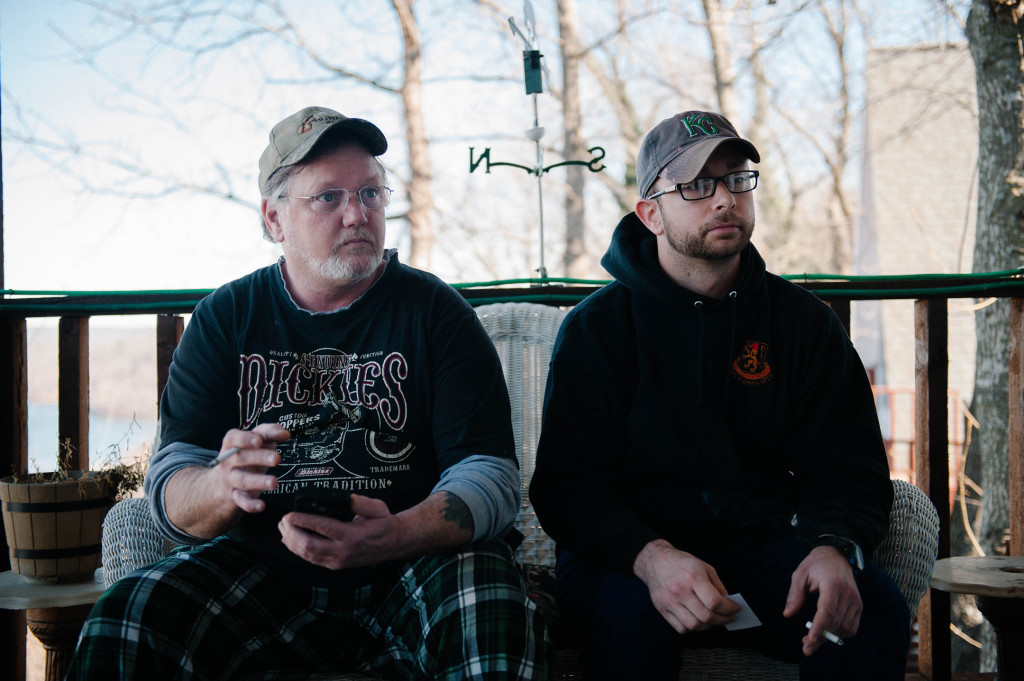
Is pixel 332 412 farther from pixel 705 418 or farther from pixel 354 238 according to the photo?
pixel 705 418

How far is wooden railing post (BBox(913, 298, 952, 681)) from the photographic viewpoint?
2.32 metres

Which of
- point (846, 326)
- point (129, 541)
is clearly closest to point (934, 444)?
point (846, 326)

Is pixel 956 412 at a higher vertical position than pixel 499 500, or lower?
lower

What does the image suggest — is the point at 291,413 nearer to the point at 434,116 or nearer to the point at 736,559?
the point at 736,559

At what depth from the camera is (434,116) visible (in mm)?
10188

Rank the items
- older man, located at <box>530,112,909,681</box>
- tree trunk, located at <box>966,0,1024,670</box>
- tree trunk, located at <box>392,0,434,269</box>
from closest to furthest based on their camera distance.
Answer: older man, located at <box>530,112,909,681</box>
tree trunk, located at <box>966,0,1024,670</box>
tree trunk, located at <box>392,0,434,269</box>

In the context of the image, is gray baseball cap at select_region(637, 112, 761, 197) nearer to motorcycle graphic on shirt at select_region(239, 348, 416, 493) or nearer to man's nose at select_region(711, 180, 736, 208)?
man's nose at select_region(711, 180, 736, 208)

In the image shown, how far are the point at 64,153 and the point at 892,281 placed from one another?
31.2 ft

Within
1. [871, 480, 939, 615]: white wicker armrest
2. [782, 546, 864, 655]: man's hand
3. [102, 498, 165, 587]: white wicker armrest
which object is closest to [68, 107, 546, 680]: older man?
[102, 498, 165, 587]: white wicker armrest

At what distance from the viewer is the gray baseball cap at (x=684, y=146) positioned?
166 centimetres

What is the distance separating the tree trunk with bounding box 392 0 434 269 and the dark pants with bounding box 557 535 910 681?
7.89m

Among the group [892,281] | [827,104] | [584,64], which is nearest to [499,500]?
[892,281]

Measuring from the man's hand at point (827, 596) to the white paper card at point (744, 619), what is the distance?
0.18 feet

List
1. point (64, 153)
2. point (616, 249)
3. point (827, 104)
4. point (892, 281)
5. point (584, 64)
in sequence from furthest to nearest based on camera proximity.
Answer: point (827, 104), point (584, 64), point (64, 153), point (892, 281), point (616, 249)
